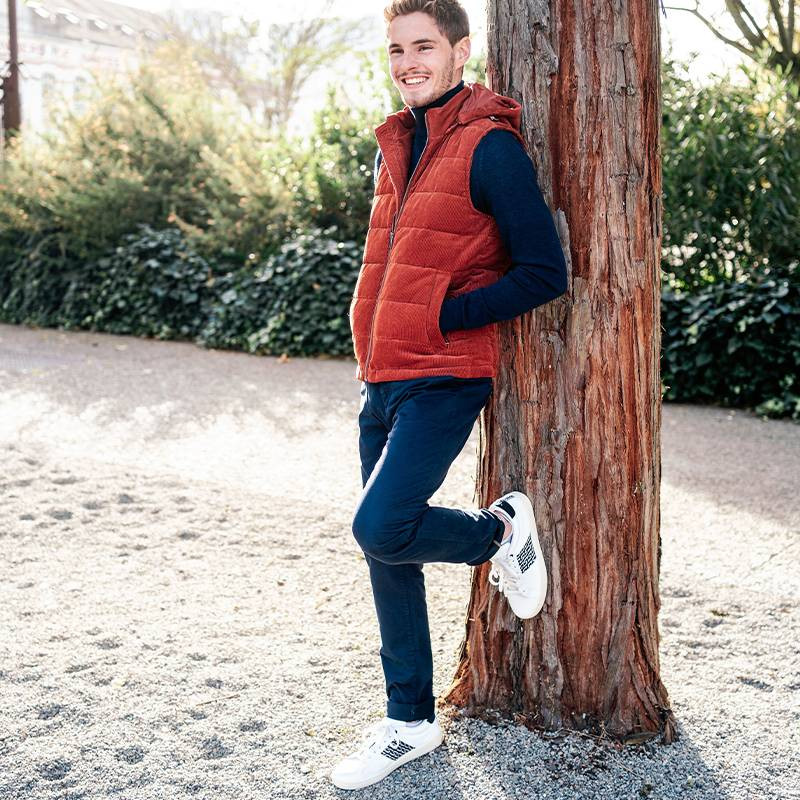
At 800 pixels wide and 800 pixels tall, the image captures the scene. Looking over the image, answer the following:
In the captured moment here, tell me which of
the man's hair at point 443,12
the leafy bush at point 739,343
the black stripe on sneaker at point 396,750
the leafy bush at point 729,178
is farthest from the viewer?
the leafy bush at point 729,178

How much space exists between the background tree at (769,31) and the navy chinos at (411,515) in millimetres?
8551

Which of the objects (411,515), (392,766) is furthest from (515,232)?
(392,766)

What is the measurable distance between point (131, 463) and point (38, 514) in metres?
1.13

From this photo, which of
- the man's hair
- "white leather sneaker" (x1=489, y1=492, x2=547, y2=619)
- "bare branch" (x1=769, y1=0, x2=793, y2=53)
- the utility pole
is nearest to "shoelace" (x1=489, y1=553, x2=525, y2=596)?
"white leather sneaker" (x1=489, y1=492, x2=547, y2=619)

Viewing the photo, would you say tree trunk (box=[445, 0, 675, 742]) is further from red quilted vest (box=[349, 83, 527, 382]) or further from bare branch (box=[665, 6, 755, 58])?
bare branch (box=[665, 6, 755, 58])

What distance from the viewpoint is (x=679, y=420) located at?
777 centimetres

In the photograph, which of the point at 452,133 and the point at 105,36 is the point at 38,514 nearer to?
the point at 452,133

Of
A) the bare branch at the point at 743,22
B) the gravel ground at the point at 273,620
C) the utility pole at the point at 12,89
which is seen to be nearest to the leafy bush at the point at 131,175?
the utility pole at the point at 12,89

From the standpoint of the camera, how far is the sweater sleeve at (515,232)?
2.58 metres

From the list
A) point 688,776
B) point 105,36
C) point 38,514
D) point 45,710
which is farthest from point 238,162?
point 105,36

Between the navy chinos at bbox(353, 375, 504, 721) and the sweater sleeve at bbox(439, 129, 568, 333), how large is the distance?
0.79 ft

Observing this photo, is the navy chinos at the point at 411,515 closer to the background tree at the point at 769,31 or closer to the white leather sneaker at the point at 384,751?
the white leather sneaker at the point at 384,751

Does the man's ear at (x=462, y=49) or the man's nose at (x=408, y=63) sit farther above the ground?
the man's ear at (x=462, y=49)

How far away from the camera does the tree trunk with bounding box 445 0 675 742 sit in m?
2.71
